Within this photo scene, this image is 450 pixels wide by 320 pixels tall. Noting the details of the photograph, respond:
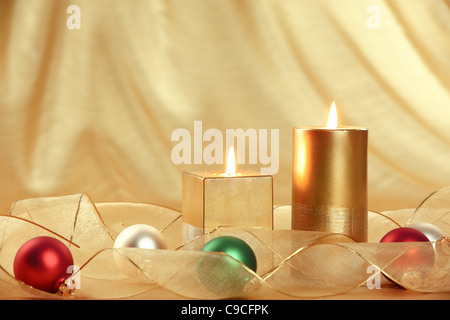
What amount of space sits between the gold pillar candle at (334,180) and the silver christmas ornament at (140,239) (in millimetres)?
181

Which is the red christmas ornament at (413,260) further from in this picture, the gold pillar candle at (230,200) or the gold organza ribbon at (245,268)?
the gold pillar candle at (230,200)

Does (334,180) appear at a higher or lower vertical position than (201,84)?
lower

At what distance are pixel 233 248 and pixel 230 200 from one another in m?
0.11

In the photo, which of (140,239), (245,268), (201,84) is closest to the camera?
(245,268)

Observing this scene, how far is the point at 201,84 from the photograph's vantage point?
61.4 inches

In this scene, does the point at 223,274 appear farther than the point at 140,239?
No

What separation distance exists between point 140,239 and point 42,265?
0.41 ft

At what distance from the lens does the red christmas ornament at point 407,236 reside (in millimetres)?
816

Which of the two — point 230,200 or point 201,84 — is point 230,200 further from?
point 201,84

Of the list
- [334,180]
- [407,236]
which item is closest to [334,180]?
[334,180]

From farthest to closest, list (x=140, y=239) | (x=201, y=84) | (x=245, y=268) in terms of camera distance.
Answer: (x=201, y=84) → (x=140, y=239) → (x=245, y=268)

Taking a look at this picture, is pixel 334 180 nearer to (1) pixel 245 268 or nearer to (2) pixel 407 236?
(2) pixel 407 236

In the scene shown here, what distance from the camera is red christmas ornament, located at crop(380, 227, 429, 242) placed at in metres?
0.82
